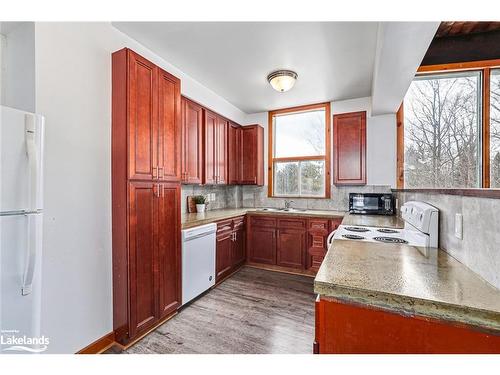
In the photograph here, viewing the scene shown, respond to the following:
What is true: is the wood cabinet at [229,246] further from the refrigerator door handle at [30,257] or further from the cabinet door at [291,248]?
the refrigerator door handle at [30,257]

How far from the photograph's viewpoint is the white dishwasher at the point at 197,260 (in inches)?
93.4

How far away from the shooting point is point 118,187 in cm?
185

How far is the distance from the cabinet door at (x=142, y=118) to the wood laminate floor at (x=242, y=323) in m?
1.37

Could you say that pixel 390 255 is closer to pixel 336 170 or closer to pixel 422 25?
pixel 422 25

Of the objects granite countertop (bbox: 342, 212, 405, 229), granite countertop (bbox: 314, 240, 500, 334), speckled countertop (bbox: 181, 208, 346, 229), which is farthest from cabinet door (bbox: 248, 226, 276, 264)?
Result: granite countertop (bbox: 314, 240, 500, 334)

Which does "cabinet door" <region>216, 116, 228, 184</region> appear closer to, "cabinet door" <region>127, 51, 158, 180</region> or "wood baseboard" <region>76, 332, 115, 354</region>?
"cabinet door" <region>127, 51, 158, 180</region>

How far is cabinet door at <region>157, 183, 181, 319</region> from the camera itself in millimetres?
2080

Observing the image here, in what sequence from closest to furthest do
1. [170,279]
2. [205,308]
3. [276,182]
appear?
[170,279] < [205,308] < [276,182]

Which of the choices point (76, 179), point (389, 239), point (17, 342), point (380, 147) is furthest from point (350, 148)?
point (17, 342)

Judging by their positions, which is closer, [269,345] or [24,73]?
[24,73]

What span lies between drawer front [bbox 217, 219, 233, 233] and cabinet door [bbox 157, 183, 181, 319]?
748 mm

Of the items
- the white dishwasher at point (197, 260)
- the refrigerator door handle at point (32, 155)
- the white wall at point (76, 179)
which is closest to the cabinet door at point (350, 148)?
the white dishwasher at point (197, 260)
